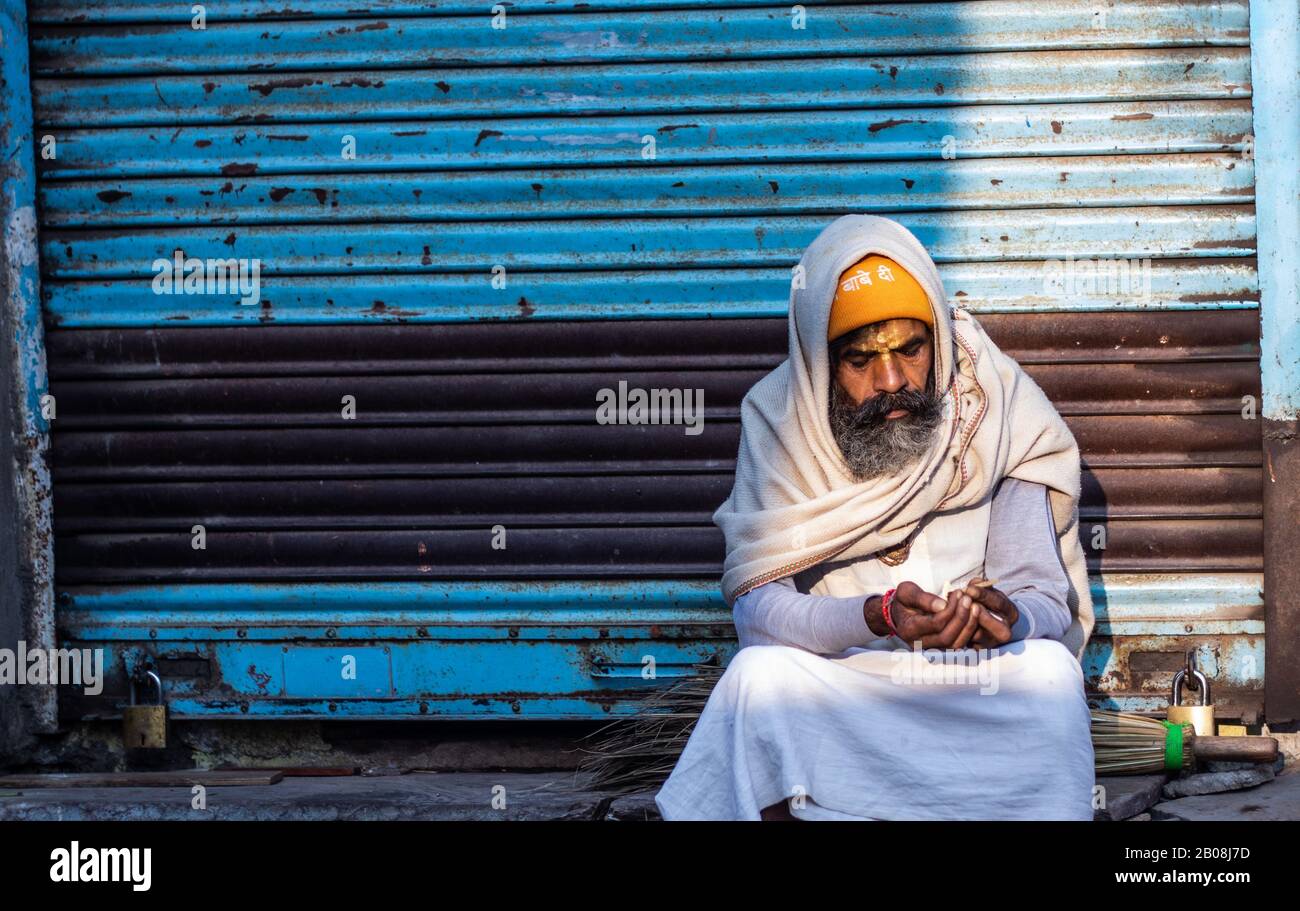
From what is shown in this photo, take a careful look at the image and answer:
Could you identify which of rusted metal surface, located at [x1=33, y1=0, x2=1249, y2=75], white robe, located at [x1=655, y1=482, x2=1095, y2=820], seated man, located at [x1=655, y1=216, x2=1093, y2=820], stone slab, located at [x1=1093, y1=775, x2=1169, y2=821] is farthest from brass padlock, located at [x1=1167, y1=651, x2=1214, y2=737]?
rusted metal surface, located at [x1=33, y1=0, x2=1249, y2=75]

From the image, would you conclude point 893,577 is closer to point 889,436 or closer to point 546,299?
point 889,436

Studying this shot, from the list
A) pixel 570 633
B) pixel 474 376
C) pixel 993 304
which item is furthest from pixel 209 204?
pixel 993 304

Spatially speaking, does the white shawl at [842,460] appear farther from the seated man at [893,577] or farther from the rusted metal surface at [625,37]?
the rusted metal surface at [625,37]

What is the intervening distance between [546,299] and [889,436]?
5.22ft

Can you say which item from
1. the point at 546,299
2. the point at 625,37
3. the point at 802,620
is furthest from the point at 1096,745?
the point at 625,37

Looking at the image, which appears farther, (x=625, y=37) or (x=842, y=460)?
(x=625, y=37)

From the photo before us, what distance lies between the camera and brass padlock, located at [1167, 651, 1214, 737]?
4.20 metres

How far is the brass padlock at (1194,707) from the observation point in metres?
4.20

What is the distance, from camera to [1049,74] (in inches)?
176

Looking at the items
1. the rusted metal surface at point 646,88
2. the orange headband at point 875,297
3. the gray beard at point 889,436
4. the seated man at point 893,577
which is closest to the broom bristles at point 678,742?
the seated man at point 893,577

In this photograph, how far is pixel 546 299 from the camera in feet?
15.1

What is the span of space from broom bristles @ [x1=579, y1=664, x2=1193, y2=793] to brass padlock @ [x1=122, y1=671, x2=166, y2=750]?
1.38m

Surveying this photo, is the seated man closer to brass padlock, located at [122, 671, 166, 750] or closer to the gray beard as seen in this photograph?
the gray beard
